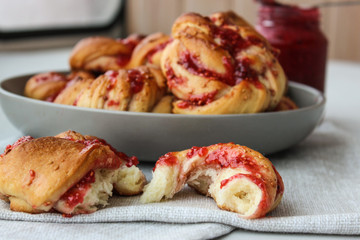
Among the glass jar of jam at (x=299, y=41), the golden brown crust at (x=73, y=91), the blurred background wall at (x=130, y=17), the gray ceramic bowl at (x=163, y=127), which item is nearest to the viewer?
the gray ceramic bowl at (x=163, y=127)

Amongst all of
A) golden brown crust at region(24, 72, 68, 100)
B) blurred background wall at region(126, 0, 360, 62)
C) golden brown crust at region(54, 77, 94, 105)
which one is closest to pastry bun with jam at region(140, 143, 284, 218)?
golden brown crust at region(54, 77, 94, 105)

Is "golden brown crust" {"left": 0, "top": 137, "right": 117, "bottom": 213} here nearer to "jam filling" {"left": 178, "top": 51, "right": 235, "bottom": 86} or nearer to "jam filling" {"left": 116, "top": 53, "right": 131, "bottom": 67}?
"jam filling" {"left": 178, "top": 51, "right": 235, "bottom": 86}

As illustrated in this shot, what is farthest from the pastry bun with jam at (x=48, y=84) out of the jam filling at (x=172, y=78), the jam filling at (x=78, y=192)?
the jam filling at (x=78, y=192)

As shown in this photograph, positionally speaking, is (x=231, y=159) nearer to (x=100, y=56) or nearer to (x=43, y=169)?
(x=43, y=169)

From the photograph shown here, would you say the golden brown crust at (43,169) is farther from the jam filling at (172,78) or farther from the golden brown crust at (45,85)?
the golden brown crust at (45,85)

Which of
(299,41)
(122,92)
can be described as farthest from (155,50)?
(299,41)

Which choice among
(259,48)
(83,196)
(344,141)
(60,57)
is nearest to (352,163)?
(344,141)
